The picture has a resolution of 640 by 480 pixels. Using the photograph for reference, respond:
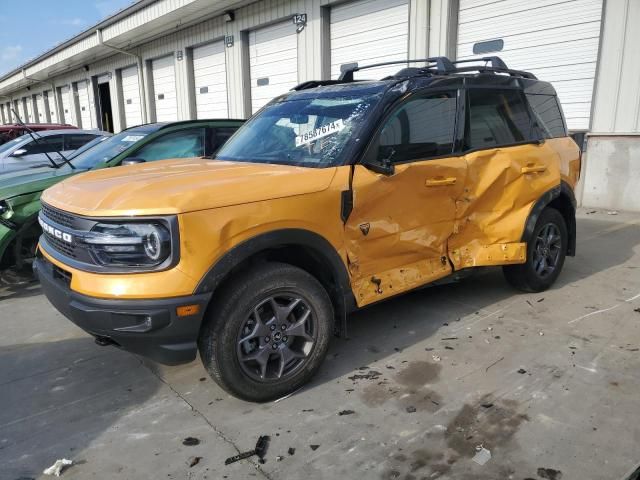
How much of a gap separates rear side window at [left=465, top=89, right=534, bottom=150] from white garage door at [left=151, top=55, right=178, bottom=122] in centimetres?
1633

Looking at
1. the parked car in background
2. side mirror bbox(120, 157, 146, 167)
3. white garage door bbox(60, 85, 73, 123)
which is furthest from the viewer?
white garage door bbox(60, 85, 73, 123)

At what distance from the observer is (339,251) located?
320 centimetres

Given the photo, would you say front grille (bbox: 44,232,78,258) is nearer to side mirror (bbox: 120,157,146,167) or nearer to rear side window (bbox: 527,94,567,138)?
side mirror (bbox: 120,157,146,167)

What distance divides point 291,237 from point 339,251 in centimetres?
39

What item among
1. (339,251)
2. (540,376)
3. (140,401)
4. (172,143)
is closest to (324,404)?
(339,251)

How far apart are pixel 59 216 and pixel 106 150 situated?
377 cm

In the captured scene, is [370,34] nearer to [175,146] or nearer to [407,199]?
[175,146]

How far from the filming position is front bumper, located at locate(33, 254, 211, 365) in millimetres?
2568

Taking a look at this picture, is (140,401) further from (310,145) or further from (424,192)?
(424,192)

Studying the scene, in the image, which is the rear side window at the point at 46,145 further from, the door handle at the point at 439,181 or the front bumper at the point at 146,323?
the door handle at the point at 439,181

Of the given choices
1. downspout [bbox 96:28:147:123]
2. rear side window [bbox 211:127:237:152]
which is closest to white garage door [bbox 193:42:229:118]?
downspout [bbox 96:28:147:123]

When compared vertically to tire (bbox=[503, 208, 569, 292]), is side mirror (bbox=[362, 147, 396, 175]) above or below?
above

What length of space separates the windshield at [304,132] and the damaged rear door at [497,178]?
1.08 m

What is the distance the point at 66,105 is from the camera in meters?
30.6
